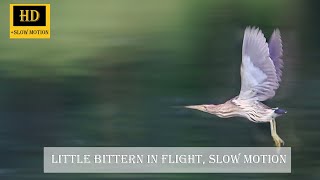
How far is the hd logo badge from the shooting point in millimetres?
3121

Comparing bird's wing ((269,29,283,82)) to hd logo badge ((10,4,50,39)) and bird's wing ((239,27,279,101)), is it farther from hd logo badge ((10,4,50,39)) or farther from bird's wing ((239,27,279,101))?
hd logo badge ((10,4,50,39))

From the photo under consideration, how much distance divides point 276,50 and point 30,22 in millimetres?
1404

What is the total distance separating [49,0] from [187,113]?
3.31ft

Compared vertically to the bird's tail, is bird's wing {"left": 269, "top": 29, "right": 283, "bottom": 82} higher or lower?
higher

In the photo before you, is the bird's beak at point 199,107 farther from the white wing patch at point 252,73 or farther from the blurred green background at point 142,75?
the white wing patch at point 252,73

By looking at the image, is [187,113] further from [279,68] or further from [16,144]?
[16,144]

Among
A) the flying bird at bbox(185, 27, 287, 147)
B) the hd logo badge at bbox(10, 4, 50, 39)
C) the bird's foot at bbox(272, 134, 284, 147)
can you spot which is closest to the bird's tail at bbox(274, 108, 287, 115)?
the flying bird at bbox(185, 27, 287, 147)

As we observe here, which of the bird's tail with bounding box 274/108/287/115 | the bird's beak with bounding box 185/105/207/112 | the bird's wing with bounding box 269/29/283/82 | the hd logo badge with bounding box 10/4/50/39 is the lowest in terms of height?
the bird's tail with bounding box 274/108/287/115

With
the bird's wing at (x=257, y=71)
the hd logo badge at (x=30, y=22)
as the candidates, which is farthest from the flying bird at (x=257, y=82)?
the hd logo badge at (x=30, y=22)

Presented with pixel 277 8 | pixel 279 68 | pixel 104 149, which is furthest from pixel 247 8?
pixel 104 149

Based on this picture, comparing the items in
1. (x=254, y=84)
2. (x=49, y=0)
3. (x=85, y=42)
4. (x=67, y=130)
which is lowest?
(x=67, y=130)

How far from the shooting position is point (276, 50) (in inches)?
124

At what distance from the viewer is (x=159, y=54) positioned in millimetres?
3141

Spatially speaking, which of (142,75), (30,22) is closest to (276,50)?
(142,75)
